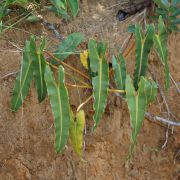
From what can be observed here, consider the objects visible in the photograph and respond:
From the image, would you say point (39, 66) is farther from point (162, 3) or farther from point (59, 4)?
point (162, 3)

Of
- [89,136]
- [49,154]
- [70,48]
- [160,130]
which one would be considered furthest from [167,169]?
[70,48]

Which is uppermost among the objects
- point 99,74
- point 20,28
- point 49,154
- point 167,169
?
point 20,28

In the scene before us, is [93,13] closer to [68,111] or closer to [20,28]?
[20,28]

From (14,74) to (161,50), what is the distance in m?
0.73

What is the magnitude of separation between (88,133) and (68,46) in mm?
445

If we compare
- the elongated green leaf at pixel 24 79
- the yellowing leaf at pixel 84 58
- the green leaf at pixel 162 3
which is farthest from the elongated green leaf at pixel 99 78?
the green leaf at pixel 162 3

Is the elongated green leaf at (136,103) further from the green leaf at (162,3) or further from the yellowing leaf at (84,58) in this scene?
the green leaf at (162,3)

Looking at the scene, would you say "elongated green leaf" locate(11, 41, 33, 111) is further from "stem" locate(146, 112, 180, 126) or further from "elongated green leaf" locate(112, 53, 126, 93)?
"stem" locate(146, 112, 180, 126)

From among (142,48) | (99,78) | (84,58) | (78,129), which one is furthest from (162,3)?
(78,129)

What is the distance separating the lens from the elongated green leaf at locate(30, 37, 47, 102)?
2102mm

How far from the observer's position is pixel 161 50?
88.7 inches

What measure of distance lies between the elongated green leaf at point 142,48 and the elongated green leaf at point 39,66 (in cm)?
44

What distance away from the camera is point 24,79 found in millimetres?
2209

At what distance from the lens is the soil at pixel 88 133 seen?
238cm
